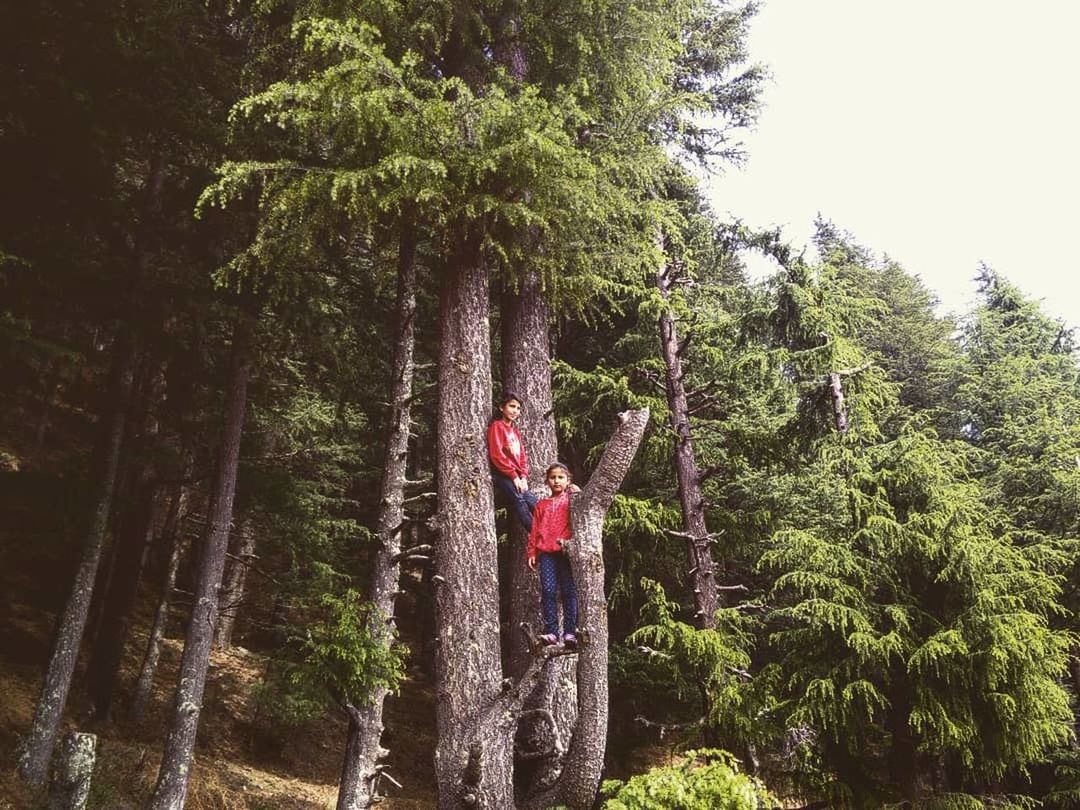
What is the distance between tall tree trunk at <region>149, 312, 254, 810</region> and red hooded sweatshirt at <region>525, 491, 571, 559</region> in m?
6.29

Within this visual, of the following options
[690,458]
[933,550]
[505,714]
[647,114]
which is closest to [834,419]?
[690,458]

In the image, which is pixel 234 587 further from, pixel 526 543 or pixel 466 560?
pixel 466 560

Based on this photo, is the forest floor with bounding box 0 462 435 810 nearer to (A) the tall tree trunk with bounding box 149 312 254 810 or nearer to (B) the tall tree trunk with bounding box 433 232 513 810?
(A) the tall tree trunk with bounding box 149 312 254 810

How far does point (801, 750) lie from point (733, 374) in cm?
567

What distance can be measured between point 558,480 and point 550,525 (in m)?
0.39

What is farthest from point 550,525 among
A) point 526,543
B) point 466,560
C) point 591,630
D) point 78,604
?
point 78,604

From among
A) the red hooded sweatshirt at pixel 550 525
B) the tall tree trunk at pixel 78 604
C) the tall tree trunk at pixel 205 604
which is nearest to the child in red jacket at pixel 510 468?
the red hooded sweatshirt at pixel 550 525

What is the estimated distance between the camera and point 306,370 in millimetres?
15156

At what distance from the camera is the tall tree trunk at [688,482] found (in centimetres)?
1048

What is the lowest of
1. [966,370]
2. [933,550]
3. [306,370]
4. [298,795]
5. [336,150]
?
[298,795]

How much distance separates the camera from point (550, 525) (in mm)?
6062

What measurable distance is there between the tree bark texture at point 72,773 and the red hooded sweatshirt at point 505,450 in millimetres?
3603

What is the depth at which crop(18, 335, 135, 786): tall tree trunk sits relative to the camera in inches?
353

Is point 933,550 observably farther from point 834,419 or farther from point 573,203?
point 573,203
